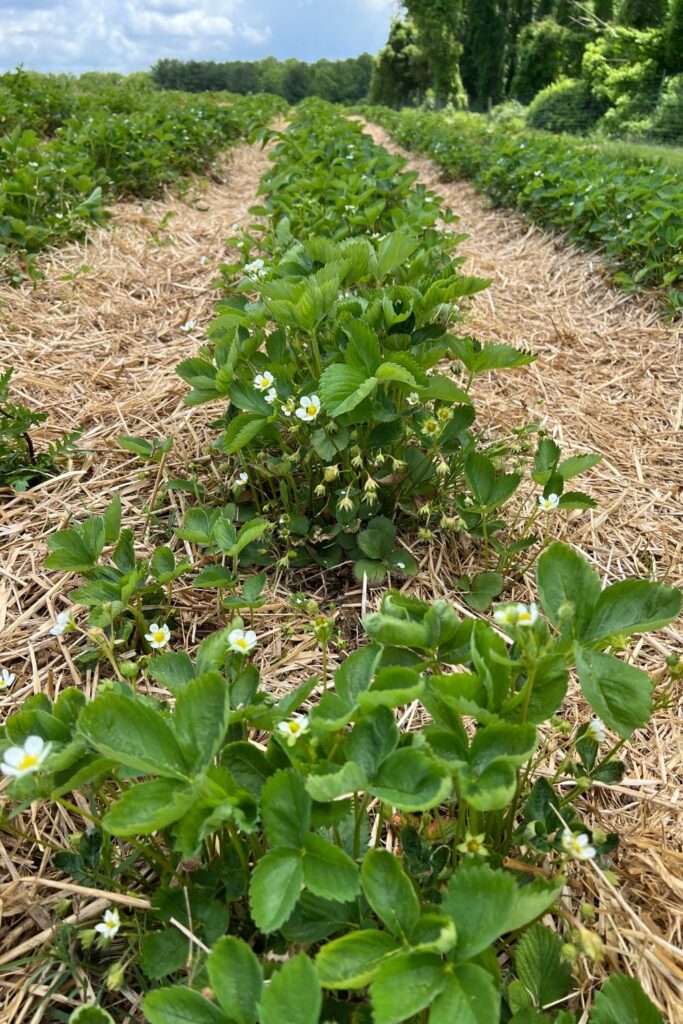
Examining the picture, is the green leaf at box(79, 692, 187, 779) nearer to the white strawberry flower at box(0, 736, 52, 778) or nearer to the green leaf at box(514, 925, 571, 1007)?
the white strawberry flower at box(0, 736, 52, 778)

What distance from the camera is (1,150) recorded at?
16.1 ft

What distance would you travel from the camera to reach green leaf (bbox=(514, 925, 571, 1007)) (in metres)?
0.88

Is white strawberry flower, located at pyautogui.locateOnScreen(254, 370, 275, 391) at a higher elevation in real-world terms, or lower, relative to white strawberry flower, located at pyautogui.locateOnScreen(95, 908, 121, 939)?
higher

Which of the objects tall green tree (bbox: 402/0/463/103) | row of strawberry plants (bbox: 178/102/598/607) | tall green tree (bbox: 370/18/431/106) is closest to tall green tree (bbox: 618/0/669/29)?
tall green tree (bbox: 402/0/463/103)

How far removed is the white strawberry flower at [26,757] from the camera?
81cm

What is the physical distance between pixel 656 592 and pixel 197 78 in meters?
59.8

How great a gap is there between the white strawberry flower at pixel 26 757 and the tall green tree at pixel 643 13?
28.2 metres

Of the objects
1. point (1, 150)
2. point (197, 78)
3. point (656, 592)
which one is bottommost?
point (656, 592)

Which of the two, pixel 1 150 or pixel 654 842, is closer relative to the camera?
pixel 654 842

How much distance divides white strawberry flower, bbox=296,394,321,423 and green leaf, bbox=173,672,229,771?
86 centimetres

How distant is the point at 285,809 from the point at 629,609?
1.79 feet

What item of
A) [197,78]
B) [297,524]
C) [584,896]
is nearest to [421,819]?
[584,896]

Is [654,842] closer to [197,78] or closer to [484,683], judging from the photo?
[484,683]

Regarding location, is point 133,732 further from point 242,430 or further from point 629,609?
point 242,430
